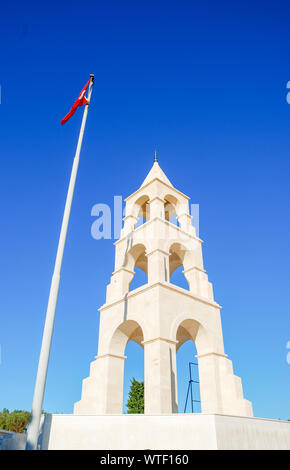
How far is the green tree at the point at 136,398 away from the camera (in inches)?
1630

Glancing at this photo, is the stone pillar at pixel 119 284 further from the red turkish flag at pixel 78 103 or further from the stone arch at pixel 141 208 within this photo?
→ the red turkish flag at pixel 78 103

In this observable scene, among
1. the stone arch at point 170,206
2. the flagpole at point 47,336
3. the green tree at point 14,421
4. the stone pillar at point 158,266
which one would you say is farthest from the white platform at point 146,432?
the green tree at point 14,421

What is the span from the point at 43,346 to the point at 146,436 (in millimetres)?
5464

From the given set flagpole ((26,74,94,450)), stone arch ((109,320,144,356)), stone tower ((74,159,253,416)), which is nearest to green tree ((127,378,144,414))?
stone tower ((74,159,253,416))

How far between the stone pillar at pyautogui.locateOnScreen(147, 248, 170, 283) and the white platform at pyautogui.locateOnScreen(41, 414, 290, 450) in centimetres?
833

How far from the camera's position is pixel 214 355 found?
18734 millimetres

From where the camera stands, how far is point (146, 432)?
11234 mm

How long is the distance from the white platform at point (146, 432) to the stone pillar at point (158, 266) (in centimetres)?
833

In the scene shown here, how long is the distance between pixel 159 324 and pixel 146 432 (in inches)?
240

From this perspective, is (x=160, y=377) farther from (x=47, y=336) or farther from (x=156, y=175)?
(x=156, y=175)

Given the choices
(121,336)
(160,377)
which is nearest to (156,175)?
(121,336)

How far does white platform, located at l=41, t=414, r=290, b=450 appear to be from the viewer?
10914 mm
